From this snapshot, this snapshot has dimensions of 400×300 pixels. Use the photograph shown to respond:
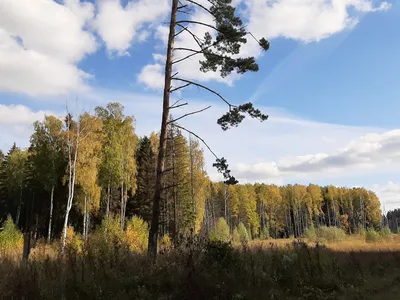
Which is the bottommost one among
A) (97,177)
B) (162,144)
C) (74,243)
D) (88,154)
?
(74,243)

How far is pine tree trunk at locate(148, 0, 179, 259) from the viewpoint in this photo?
8.13 metres

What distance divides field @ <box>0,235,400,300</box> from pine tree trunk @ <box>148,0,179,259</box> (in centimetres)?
47

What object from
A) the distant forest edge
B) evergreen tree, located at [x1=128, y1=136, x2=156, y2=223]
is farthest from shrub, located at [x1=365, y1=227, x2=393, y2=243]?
evergreen tree, located at [x1=128, y1=136, x2=156, y2=223]

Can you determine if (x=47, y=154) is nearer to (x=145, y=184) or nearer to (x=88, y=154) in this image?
(x=88, y=154)

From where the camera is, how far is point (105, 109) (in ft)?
93.9

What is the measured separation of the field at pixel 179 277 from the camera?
5914 mm

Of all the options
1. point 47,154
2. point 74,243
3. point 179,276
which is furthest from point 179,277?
point 47,154

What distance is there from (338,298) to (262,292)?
6.80 ft

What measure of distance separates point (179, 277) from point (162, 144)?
350 centimetres

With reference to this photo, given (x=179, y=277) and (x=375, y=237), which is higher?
A: (x=179, y=277)

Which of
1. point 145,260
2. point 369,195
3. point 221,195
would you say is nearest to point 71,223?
point 145,260

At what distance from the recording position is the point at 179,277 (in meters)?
6.59

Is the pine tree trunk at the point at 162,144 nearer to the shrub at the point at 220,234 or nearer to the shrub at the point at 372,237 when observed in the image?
the shrub at the point at 220,234

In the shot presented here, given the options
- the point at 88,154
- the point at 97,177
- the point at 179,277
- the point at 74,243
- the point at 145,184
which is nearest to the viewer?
the point at 179,277
